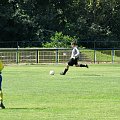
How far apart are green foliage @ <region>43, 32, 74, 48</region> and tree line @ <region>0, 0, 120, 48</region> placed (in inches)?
7.9

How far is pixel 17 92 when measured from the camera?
20.5 m

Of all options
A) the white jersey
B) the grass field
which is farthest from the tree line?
the grass field

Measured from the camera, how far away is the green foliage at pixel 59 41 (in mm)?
63375

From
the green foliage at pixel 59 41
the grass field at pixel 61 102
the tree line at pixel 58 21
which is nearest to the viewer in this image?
the grass field at pixel 61 102

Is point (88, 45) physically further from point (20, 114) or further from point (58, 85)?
point (20, 114)

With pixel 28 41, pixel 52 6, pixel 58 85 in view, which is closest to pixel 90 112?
pixel 58 85

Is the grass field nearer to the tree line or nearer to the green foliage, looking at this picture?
the green foliage

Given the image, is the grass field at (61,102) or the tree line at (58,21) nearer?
the grass field at (61,102)

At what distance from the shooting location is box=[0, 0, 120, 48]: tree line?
6888 centimetres

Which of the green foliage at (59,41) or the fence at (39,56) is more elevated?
the green foliage at (59,41)

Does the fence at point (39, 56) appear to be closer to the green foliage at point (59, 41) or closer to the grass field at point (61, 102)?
the green foliage at point (59, 41)

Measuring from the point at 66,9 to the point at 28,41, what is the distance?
11.3 m

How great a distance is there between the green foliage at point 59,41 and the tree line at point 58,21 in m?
0.20

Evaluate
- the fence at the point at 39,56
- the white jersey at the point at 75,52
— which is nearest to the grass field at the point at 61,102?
the white jersey at the point at 75,52
